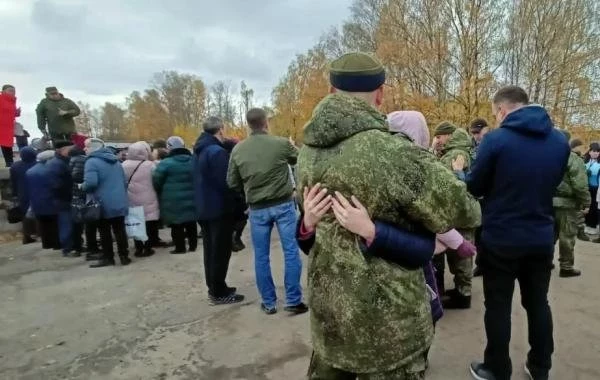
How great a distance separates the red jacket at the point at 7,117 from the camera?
1050cm

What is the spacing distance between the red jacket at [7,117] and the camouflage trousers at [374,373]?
11037 millimetres

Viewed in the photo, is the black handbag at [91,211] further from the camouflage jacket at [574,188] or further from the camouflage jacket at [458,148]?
the camouflage jacket at [574,188]

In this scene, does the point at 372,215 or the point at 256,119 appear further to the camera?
the point at 256,119

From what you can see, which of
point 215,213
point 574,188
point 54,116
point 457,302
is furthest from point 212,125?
point 54,116

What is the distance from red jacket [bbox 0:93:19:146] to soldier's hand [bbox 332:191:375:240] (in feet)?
36.5

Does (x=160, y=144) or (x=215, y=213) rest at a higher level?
(x=160, y=144)

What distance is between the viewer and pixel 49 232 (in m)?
8.39

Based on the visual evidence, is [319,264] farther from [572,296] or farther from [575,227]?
[575,227]

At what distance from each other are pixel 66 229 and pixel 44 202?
1.89ft

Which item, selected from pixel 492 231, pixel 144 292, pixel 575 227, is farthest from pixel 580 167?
pixel 144 292

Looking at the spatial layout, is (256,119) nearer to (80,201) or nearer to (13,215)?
(80,201)

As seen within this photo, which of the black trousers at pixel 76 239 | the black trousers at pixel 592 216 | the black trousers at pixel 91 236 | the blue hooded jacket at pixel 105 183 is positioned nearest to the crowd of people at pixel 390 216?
the blue hooded jacket at pixel 105 183

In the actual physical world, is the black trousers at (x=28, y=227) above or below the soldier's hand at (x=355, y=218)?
below

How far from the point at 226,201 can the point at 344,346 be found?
342cm
